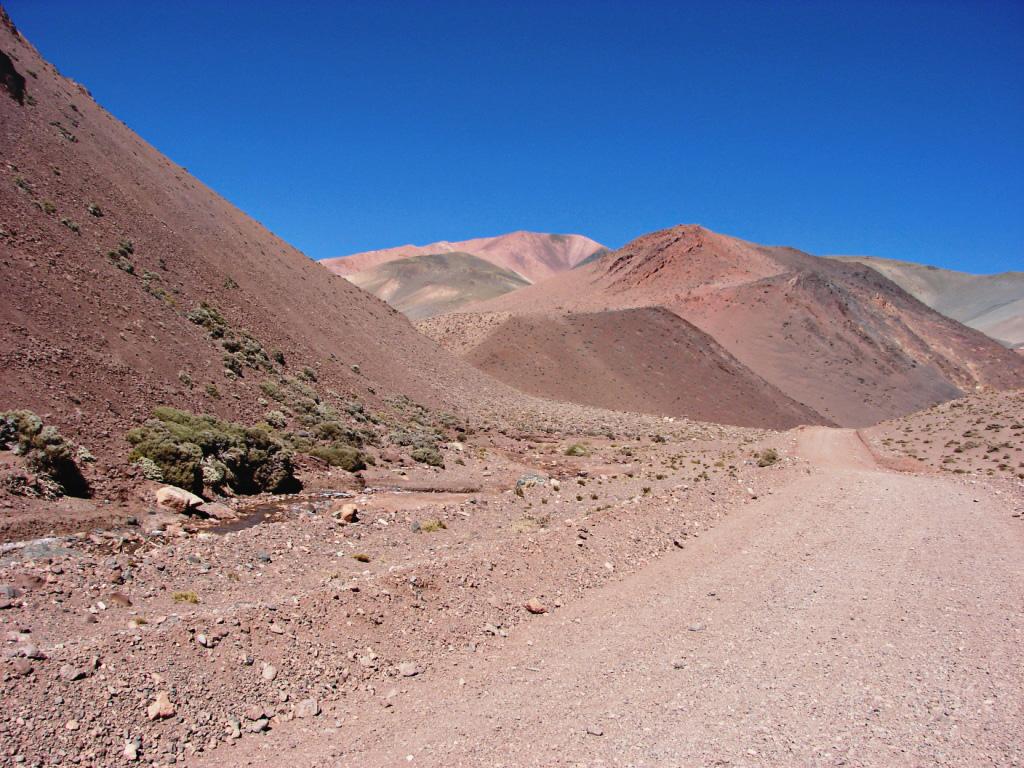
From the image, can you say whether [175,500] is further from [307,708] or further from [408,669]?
[307,708]

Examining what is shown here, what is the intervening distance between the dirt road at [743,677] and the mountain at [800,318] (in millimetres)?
41631

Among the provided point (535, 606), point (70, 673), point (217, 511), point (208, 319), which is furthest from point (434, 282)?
point (70, 673)

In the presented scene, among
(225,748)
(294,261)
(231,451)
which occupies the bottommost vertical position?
(225,748)

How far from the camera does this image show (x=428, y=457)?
61.4 feet

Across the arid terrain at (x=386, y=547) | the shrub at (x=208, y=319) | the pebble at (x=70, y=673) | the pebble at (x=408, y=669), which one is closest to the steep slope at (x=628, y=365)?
the arid terrain at (x=386, y=547)

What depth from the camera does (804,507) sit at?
12.6 metres

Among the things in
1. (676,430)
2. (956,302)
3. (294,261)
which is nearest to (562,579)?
(676,430)

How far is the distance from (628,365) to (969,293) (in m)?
175

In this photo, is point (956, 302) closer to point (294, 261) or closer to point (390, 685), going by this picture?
point (294, 261)

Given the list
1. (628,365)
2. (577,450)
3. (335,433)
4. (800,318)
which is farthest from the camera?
(800,318)

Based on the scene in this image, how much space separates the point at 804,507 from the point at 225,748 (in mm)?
10764

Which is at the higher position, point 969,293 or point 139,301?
point 969,293

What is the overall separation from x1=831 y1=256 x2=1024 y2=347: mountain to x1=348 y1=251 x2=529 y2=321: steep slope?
321 feet

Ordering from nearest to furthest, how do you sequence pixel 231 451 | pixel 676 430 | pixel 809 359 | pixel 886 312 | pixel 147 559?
1. pixel 147 559
2. pixel 231 451
3. pixel 676 430
4. pixel 809 359
5. pixel 886 312
